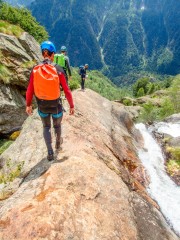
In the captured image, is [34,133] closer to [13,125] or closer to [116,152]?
[116,152]

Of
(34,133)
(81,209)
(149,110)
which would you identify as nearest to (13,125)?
(34,133)

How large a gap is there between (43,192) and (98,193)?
1.88m

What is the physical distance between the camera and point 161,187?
653 inches

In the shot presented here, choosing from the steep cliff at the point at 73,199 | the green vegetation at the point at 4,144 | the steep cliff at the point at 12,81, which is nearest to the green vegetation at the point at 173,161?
the steep cliff at the point at 73,199

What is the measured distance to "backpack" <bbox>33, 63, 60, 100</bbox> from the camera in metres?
8.04

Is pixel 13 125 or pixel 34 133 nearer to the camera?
pixel 34 133

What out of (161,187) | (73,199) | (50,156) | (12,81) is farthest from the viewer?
(12,81)

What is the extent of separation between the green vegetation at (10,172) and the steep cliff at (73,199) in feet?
0.75

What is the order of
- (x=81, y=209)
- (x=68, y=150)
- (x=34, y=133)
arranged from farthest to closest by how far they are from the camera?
1. (x=34, y=133)
2. (x=68, y=150)
3. (x=81, y=209)

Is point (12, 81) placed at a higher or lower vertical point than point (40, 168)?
higher

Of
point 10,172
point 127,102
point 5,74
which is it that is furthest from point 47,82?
point 127,102

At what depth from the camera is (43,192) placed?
7762 mm

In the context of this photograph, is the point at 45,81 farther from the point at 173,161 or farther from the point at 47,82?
the point at 173,161

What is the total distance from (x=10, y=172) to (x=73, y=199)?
4359 mm
